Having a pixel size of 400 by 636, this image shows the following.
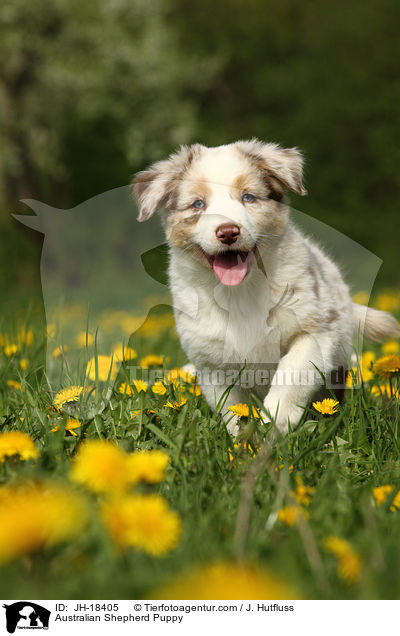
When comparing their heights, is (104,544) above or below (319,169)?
below

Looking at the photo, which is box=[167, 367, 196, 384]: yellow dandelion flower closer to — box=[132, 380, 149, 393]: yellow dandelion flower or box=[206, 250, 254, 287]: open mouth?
box=[132, 380, 149, 393]: yellow dandelion flower

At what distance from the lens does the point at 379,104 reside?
1061 cm

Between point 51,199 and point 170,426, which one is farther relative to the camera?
point 51,199

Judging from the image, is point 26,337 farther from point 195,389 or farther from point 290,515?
point 290,515

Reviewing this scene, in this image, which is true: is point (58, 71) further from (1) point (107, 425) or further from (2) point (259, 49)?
(1) point (107, 425)

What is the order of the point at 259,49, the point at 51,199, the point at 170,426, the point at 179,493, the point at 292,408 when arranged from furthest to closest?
the point at 51,199 → the point at 259,49 → the point at 292,408 → the point at 170,426 → the point at 179,493

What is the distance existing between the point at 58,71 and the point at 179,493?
10.1 m

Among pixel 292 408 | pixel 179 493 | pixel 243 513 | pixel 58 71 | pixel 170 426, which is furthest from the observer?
pixel 58 71

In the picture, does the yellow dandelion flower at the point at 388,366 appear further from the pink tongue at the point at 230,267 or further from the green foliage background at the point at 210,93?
the green foliage background at the point at 210,93

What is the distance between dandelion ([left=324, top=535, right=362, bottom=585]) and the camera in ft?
4.08

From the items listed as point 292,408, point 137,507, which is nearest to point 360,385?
point 292,408

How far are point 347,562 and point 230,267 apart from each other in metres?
1.48

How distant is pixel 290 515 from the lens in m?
1.46

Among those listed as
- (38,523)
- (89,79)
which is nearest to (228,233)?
(38,523)
